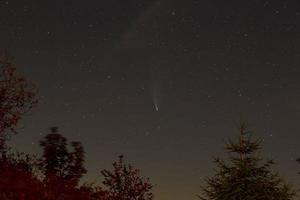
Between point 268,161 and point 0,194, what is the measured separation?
12869 millimetres

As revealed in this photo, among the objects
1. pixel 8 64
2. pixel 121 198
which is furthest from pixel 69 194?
pixel 121 198

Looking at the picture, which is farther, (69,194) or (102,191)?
(102,191)

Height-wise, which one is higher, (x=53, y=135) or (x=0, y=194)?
(x=53, y=135)

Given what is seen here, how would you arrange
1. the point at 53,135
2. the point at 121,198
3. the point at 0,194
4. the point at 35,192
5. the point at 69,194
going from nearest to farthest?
the point at 0,194 → the point at 35,192 → the point at 69,194 → the point at 53,135 → the point at 121,198

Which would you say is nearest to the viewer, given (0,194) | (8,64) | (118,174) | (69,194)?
(0,194)

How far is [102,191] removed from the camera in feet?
120

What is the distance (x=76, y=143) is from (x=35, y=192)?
12.4m

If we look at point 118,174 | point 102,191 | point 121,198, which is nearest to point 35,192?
point 102,191

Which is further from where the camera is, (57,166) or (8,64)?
(57,166)

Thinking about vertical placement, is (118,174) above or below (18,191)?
above

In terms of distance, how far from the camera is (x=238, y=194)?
92.3 ft

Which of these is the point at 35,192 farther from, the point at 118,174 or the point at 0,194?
the point at 118,174

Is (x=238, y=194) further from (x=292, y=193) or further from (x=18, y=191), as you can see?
(x=18, y=191)

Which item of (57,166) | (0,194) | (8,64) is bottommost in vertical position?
(0,194)
